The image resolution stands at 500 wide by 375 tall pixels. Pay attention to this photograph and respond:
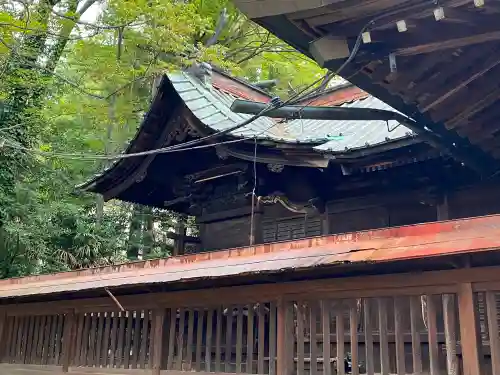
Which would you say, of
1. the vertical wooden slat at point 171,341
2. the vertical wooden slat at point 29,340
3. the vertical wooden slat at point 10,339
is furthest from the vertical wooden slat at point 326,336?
the vertical wooden slat at point 10,339

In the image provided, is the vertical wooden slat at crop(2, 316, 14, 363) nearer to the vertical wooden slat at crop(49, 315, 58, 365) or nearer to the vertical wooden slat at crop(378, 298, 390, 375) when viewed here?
the vertical wooden slat at crop(49, 315, 58, 365)

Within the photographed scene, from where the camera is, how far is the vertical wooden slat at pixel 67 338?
21.3ft

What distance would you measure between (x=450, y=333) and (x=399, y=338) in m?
0.37

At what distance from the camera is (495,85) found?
14.3 ft

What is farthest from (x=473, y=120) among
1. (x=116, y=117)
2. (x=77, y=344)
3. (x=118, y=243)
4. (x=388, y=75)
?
(x=118, y=243)

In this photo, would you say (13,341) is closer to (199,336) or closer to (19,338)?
(19,338)

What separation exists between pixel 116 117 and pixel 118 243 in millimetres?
3867

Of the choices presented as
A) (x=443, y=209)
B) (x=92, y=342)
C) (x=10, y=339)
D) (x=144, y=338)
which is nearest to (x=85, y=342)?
(x=92, y=342)

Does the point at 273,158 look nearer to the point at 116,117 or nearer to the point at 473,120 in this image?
the point at 473,120

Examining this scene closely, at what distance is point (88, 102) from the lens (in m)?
15.1

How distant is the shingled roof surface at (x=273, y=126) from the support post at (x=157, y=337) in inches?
102

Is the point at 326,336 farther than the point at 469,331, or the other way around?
the point at 326,336

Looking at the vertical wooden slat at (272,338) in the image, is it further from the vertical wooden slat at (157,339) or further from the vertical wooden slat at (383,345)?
the vertical wooden slat at (157,339)

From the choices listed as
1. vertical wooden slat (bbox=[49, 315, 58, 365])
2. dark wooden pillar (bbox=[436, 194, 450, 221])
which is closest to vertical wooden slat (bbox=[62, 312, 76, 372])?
vertical wooden slat (bbox=[49, 315, 58, 365])
